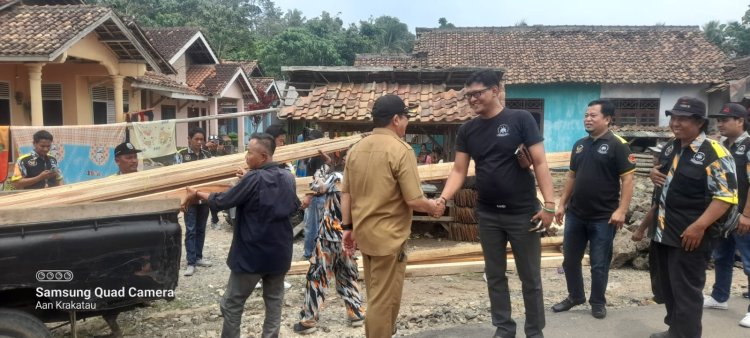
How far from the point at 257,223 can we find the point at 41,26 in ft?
34.6

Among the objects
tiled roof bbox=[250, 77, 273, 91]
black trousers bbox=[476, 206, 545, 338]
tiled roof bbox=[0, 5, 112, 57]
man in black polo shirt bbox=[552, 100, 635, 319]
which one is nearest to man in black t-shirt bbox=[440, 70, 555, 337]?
black trousers bbox=[476, 206, 545, 338]

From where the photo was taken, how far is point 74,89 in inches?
523

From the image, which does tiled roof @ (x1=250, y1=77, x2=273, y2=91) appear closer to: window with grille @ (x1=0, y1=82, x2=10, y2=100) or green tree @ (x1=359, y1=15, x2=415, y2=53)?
green tree @ (x1=359, y1=15, x2=415, y2=53)

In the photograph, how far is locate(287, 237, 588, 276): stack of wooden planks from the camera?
599 cm

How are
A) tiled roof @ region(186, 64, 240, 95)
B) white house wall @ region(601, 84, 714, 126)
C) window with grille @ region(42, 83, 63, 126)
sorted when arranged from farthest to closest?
tiled roof @ region(186, 64, 240, 95) → white house wall @ region(601, 84, 714, 126) → window with grille @ region(42, 83, 63, 126)

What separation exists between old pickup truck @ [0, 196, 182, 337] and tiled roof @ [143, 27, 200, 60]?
17.9 metres

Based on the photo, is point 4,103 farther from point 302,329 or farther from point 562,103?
point 562,103

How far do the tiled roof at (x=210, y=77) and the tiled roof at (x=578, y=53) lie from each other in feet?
18.5

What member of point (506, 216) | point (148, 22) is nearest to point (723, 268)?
point (506, 216)

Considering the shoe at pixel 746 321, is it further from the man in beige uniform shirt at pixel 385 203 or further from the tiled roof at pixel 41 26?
the tiled roof at pixel 41 26

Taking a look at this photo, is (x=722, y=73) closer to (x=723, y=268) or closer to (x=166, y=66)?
(x=723, y=268)

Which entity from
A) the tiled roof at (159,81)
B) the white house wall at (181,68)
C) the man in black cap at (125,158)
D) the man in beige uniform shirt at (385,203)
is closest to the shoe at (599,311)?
the man in beige uniform shirt at (385,203)

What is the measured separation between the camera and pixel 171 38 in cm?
2083

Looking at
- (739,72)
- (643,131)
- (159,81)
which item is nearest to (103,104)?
(159,81)
